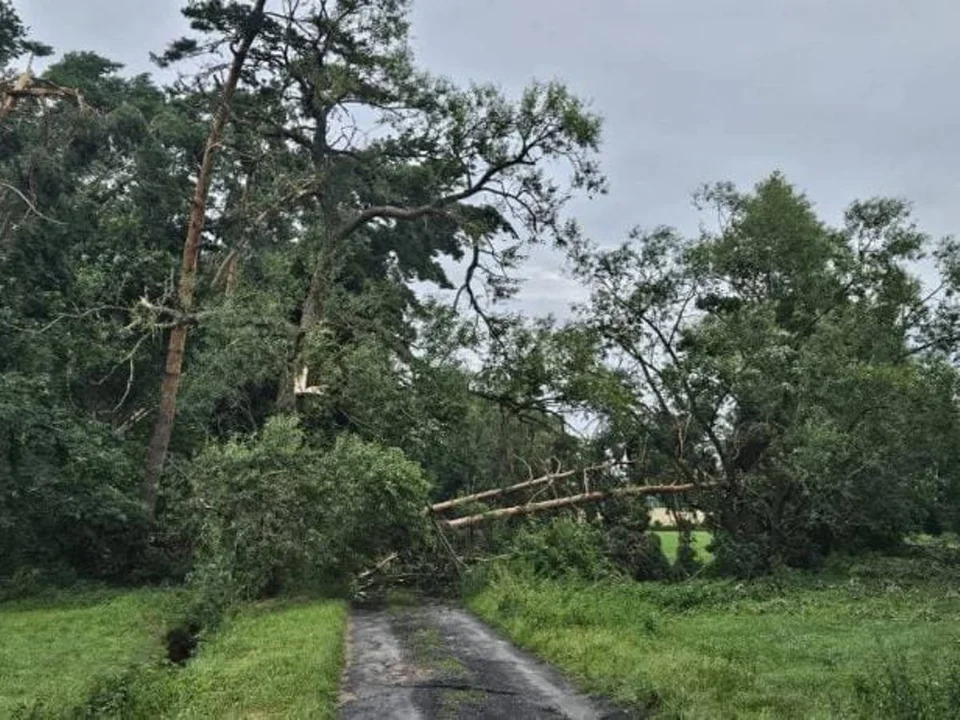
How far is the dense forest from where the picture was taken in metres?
24.4

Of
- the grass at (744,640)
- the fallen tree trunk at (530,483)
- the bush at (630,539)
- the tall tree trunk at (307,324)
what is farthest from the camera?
the bush at (630,539)

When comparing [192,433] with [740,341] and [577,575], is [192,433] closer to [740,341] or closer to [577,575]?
[577,575]

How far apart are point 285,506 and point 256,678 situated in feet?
30.2

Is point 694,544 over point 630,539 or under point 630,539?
under

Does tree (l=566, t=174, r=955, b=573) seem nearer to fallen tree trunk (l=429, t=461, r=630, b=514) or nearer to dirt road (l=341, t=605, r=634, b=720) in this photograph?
fallen tree trunk (l=429, t=461, r=630, b=514)

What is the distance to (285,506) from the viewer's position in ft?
66.1

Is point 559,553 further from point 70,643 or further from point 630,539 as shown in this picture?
point 70,643

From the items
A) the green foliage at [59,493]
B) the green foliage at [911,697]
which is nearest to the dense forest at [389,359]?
the green foliage at [59,493]

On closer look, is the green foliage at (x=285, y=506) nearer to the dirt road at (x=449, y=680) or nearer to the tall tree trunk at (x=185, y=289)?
the dirt road at (x=449, y=680)

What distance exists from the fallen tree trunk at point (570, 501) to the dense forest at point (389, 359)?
13 cm

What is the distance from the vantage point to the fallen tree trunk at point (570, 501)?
2562cm

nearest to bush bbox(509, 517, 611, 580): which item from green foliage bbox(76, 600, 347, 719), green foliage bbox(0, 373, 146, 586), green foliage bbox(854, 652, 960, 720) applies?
green foliage bbox(76, 600, 347, 719)

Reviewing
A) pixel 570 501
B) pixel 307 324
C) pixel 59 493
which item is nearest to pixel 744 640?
pixel 570 501

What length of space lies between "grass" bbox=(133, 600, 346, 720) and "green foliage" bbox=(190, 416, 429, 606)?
11.9ft
